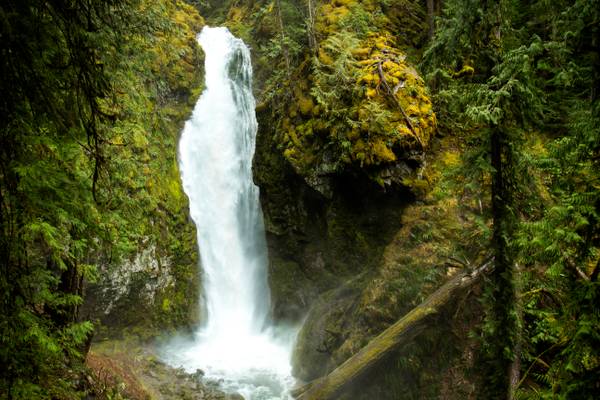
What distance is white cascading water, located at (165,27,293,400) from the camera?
1345 centimetres

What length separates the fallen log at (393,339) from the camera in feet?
25.7

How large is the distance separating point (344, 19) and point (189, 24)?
13944mm

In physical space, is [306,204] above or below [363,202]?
above

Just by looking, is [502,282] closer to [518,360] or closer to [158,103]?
[518,360]

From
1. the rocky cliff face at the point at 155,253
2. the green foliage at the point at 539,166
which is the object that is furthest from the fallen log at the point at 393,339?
the rocky cliff face at the point at 155,253

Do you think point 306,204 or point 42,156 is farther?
point 306,204

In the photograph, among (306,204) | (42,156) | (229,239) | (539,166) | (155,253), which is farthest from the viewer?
(229,239)

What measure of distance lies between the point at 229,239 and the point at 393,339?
424 inches

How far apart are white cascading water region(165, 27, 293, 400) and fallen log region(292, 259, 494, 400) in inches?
146

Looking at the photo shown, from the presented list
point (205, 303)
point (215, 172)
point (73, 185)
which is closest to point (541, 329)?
point (73, 185)

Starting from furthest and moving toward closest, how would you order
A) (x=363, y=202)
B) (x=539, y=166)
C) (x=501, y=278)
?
1. (x=363, y=202)
2. (x=501, y=278)
3. (x=539, y=166)

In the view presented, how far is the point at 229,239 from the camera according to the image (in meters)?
17.6

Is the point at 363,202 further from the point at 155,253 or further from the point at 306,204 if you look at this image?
the point at 155,253

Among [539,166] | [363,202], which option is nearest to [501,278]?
[539,166]
